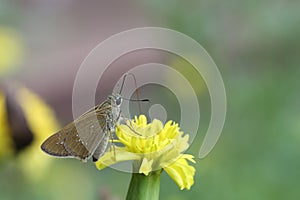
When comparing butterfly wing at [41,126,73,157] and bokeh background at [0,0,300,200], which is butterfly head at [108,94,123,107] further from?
bokeh background at [0,0,300,200]

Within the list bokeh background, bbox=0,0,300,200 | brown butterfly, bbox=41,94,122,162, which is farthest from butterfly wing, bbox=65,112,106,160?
bokeh background, bbox=0,0,300,200

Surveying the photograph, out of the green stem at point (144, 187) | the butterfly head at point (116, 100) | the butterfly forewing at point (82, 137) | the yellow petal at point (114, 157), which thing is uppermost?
the butterfly head at point (116, 100)

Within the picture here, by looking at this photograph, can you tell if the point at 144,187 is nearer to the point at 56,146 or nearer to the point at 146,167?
the point at 146,167

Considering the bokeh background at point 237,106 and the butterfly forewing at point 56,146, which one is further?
the bokeh background at point 237,106

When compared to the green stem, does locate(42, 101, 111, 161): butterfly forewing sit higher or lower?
higher

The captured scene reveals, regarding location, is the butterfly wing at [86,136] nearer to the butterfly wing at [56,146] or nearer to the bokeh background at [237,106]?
the butterfly wing at [56,146]

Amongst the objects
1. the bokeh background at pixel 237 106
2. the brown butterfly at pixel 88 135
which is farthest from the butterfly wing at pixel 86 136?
the bokeh background at pixel 237 106

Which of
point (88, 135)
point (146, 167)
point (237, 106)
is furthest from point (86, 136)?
point (237, 106)
